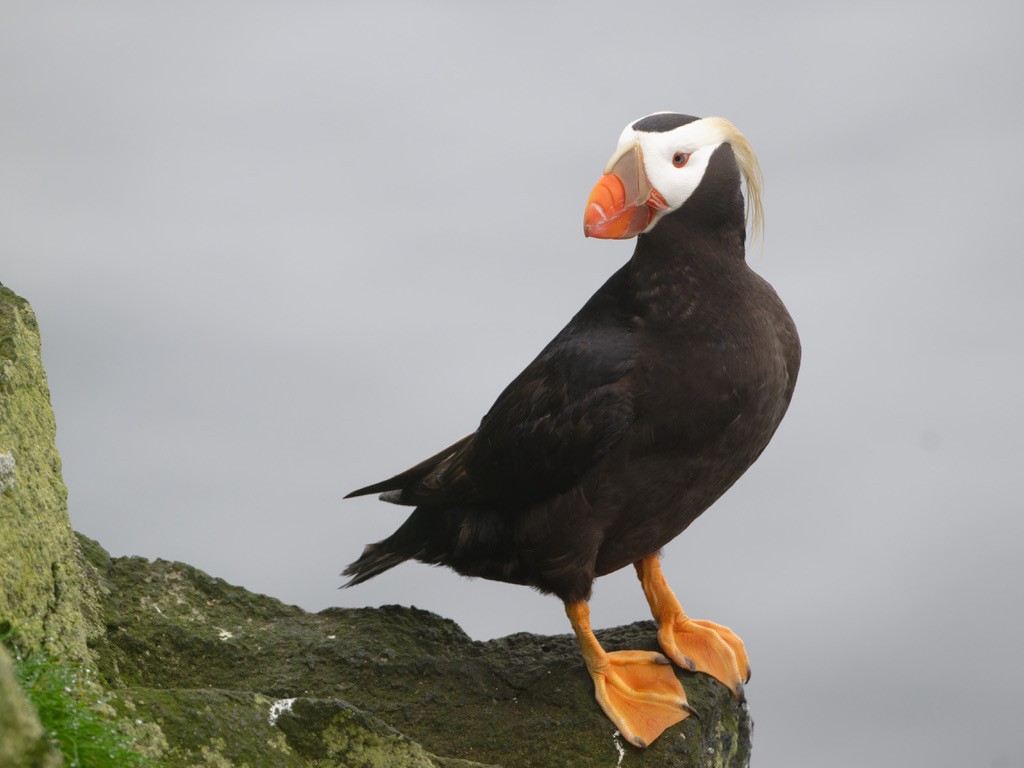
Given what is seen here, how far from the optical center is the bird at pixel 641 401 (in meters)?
4.17

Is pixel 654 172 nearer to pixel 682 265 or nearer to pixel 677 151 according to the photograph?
pixel 677 151

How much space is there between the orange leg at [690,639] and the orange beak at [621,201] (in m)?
1.38

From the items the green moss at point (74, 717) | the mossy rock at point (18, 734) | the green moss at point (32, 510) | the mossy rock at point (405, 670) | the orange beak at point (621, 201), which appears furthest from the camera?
the mossy rock at point (405, 670)

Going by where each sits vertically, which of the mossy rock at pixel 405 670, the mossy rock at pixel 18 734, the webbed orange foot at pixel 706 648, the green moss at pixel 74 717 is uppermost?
the webbed orange foot at pixel 706 648

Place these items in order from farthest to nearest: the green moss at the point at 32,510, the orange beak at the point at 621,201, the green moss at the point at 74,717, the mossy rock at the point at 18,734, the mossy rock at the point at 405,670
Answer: the mossy rock at the point at 405,670, the orange beak at the point at 621,201, the green moss at the point at 32,510, the green moss at the point at 74,717, the mossy rock at the point at 18,734

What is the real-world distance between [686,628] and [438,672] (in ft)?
3.11

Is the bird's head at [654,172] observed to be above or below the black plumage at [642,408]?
above

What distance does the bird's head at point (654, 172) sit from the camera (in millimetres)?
4172

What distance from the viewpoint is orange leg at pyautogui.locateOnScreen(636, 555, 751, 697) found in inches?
187

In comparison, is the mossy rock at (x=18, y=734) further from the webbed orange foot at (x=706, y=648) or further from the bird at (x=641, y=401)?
the webbed orange foot at (x=706, y=648)

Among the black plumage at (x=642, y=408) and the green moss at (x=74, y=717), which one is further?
the black plumage at (x=642, y=408)

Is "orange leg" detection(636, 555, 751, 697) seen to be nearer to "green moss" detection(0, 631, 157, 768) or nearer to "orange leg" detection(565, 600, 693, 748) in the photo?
"orange leg" detection(565, 600, 693, 748)

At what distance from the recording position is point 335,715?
3.54 meters

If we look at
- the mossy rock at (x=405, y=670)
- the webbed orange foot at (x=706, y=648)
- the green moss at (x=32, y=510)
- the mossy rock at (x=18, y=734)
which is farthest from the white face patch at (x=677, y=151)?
the mossy rock at (x=18, y=734)
